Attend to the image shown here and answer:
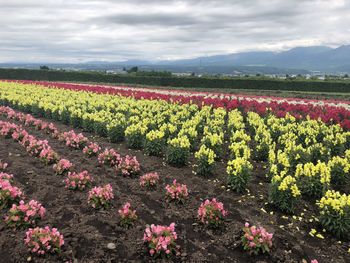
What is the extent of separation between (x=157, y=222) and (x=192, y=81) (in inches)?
1542

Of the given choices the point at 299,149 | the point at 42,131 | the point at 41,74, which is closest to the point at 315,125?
the point at 299,149

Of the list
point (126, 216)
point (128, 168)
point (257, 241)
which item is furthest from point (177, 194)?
point (257, 241)

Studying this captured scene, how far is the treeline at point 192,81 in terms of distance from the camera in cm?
4034

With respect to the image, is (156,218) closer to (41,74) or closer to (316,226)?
(316,226)

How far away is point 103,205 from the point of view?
7.07 m

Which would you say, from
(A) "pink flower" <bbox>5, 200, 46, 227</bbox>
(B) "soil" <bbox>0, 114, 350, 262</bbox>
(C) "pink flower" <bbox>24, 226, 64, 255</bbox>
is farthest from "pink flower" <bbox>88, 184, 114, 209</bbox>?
(C) "pink flower" <bbox>24, 226, 64, 255</bbox>

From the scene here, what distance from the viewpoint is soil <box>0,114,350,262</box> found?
18.8ft

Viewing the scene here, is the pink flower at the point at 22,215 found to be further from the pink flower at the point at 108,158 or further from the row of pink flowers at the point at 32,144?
the pink flower at the point at 108,158

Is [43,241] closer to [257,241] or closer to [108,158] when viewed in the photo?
[257,241]

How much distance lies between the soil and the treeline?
3433 cm

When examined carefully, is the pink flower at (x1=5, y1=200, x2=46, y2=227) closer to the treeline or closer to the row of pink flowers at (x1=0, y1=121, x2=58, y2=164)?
the row of pink flowers at (x1=0, y1=121, x2=58, y2=164)

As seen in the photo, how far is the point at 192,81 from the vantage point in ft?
148

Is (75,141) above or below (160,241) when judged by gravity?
above

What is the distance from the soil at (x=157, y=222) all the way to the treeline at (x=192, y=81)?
1352 inches
